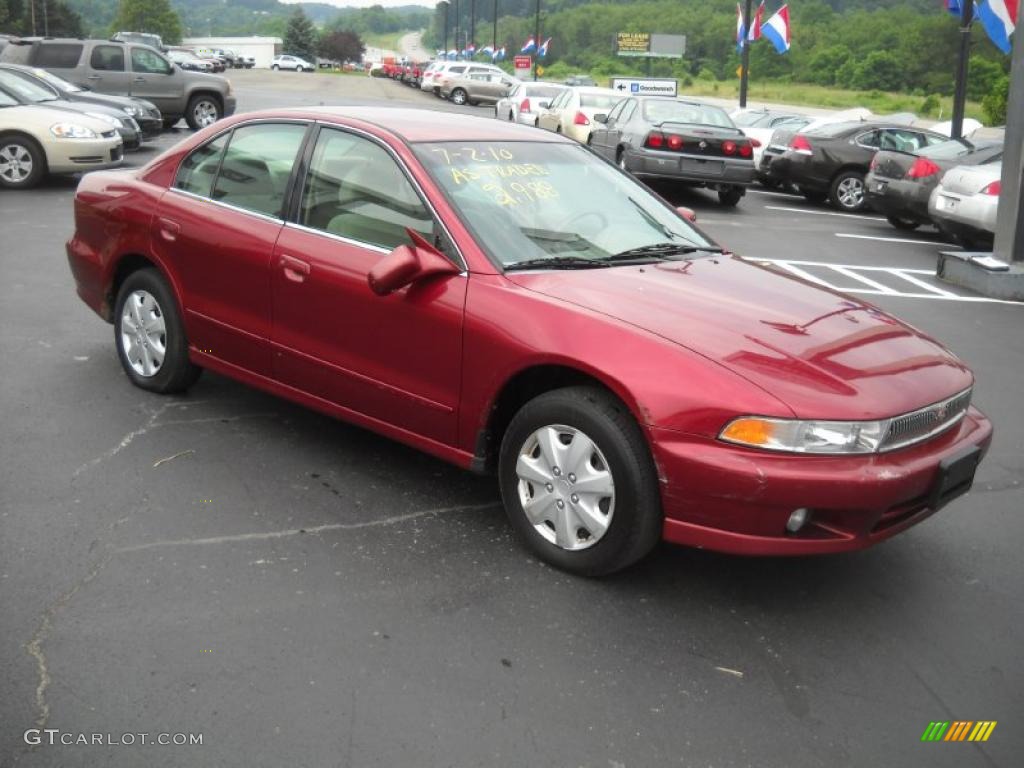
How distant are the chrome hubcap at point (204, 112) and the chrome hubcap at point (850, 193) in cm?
1291

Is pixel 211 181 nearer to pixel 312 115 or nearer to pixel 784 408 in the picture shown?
pixel 312 115

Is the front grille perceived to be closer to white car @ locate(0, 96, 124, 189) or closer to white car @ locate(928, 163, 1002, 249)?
white car @ locate(928, 163, 1002, 249)

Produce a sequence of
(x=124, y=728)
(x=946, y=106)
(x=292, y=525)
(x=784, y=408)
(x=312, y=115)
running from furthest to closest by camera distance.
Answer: (x=946, y=106) → (x=312, y=115) → (x=292, y=525) → (x=784, y=408) → (x=124, y=728)

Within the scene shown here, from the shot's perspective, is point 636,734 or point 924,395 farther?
point 924,395

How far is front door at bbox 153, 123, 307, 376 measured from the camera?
4.98m

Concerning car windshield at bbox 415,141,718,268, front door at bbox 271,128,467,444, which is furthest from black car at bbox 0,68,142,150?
car windshield at bbox 415,141,718,268

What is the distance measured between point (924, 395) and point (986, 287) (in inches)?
285

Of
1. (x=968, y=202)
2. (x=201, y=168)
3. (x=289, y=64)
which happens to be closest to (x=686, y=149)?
(x=968, y=202)

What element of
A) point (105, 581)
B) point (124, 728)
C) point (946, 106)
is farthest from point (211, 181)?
point (946, 106)

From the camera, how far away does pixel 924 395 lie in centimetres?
378

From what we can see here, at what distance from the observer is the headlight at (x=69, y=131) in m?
13.8

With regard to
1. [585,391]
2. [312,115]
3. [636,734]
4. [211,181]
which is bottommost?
[636,734]

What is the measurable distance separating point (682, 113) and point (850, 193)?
3027mm

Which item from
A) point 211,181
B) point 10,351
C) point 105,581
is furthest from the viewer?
point 10,351
